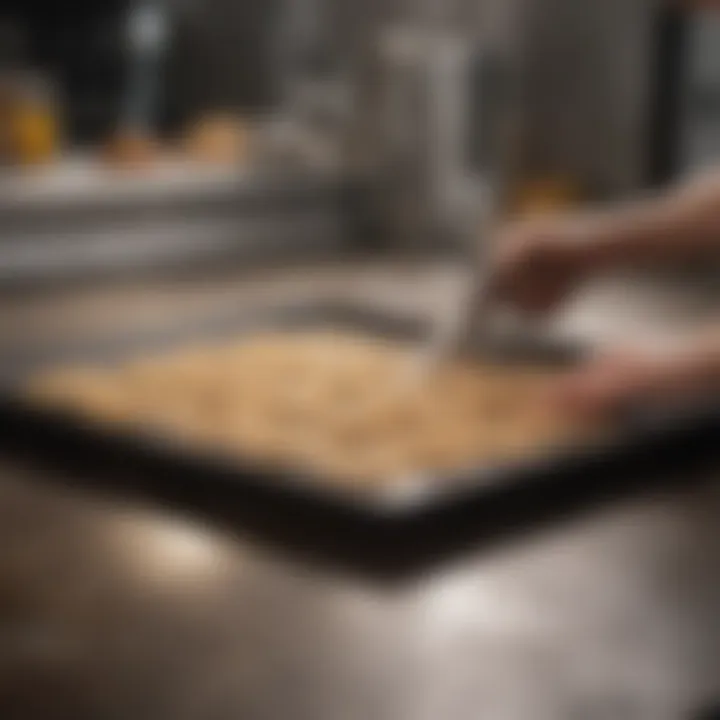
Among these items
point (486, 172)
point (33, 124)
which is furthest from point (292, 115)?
point (33, 124)

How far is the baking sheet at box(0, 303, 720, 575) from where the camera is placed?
665 millimetres

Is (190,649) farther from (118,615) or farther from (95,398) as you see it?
(95,398)

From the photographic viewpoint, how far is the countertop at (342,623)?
498mm

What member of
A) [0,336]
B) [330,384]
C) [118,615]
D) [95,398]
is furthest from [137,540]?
[0,336]

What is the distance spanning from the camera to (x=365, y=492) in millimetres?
685

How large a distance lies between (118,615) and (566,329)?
2.30ft

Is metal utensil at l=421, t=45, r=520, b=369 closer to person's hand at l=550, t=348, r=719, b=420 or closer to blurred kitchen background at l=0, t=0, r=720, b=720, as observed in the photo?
blurred kitchen background at l=0, t=0, r=720, b=720

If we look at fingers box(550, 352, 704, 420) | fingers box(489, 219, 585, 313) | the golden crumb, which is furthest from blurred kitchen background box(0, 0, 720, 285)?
fingers box(550, 352, 704, 420)

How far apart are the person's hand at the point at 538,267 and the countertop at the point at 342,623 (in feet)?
0.84

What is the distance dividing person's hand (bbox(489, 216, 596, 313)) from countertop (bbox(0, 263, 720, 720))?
26cm

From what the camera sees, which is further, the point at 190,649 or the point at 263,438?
the point at 263,438

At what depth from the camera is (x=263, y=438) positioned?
2.60 ft

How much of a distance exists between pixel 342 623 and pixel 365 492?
0.12 meters

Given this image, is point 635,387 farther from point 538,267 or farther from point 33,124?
point 33,124
